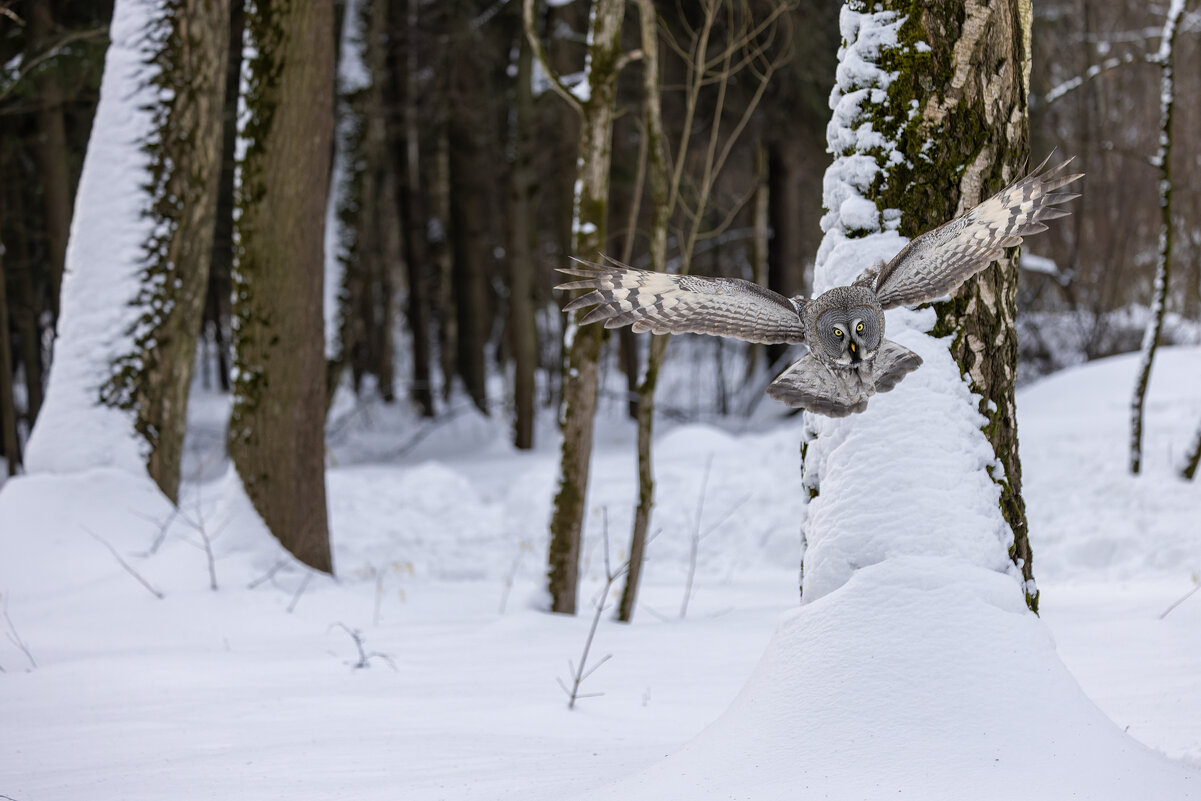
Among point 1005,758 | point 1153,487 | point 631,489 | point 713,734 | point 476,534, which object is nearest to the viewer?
point 1005,758

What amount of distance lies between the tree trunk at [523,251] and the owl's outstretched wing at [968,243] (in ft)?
33.1

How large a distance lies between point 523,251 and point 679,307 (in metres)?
10.6

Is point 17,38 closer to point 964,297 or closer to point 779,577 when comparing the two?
point 779,577

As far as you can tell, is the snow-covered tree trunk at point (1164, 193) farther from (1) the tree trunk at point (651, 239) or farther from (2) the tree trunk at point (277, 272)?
(2) the tree trunk at point (277, 272)

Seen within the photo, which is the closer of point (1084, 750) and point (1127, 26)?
point (1084, 750)

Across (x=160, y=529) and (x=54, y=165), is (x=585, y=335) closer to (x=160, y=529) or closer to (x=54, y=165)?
(x=160, y=529)

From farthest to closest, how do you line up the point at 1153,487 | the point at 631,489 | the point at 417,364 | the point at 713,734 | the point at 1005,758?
the point at 417,364, the point at 631,489, the point at 1153,487, the point at 713,734, the point at 1005,758

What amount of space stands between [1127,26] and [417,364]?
44.1ft

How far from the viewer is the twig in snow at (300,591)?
521 centimetres

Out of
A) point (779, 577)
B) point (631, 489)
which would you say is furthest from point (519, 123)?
point (779, 577)

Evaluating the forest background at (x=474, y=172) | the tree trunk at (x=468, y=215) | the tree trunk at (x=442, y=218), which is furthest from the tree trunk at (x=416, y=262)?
the tree trunk at (x=468, y=215)

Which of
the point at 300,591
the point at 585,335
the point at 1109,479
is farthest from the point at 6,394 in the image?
the point at 1109,479

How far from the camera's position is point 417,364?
16109 millimetres

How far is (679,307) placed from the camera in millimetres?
2045
